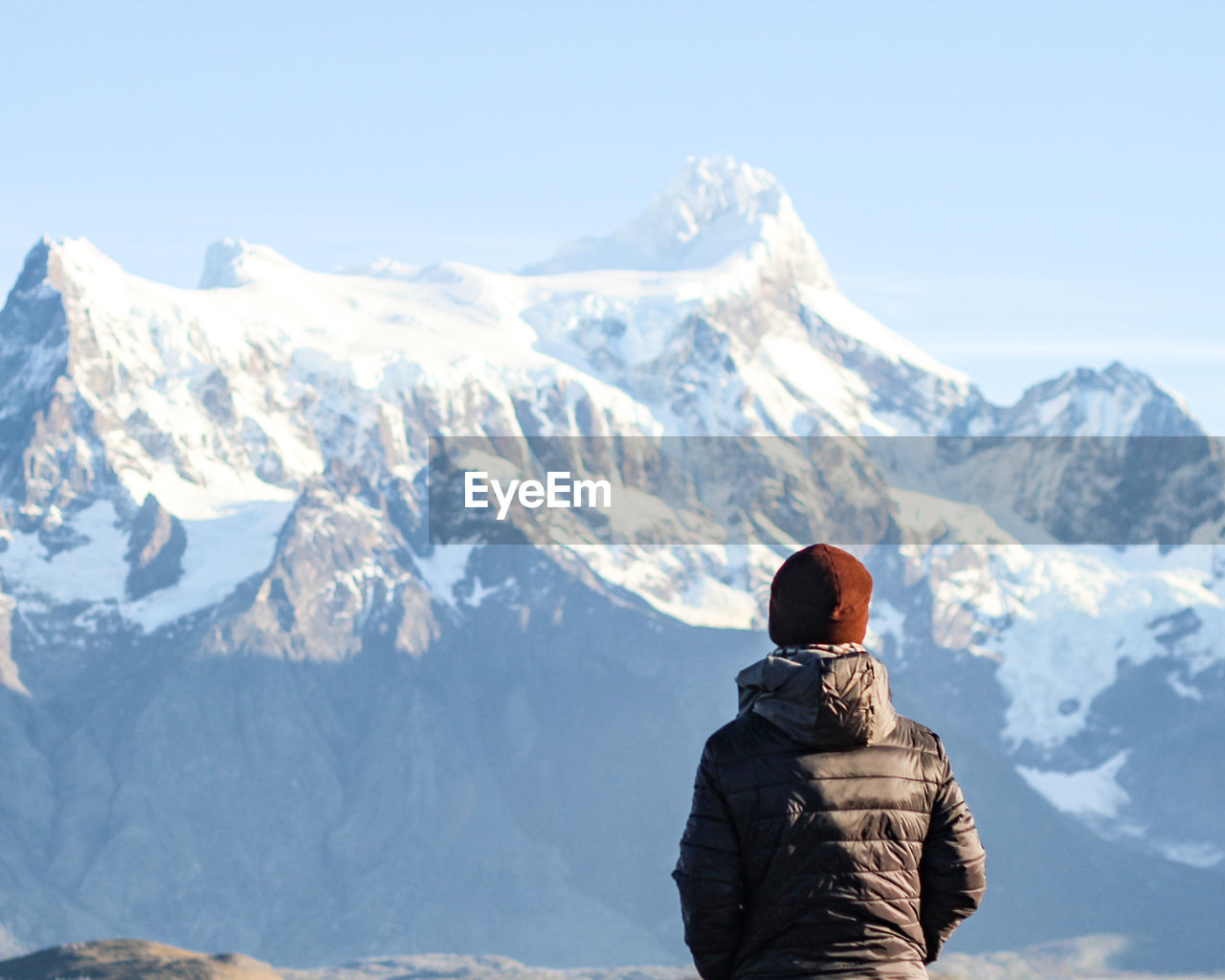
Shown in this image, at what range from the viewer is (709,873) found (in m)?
10.9

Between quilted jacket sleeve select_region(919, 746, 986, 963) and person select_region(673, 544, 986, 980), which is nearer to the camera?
person select_region(673, 544, 986, 980)

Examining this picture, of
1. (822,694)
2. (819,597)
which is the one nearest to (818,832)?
(822,694)

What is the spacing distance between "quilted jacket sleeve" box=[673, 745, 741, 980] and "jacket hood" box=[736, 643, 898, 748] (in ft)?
1.56

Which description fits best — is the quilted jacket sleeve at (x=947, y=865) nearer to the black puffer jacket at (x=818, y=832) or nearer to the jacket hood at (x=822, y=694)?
the black puffer jacket at (x=818, y=832)

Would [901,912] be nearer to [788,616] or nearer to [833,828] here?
[833,828]

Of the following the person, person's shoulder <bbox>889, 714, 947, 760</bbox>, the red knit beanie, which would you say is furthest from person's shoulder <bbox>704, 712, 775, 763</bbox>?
person's shoulder <bbox>889, 714, 947, 760</bbox>

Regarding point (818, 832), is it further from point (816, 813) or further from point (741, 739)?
point (741, 739)

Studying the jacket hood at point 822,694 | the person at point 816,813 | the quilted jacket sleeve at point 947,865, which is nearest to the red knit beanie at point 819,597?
the person at point 816,813

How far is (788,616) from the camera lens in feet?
36.7

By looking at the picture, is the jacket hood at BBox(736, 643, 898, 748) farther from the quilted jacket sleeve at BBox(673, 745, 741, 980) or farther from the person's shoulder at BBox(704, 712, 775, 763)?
the quilted jacket sleeve at BBox(673, 745, 741, 980)

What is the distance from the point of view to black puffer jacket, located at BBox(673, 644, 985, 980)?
35.6ft

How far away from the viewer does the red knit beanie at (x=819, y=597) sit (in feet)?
36.2

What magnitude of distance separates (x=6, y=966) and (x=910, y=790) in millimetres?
114394

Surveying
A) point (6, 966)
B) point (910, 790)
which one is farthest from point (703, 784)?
point (6, 966)
